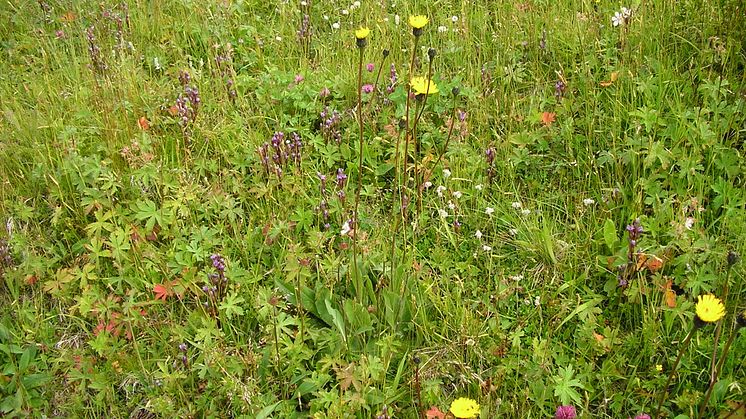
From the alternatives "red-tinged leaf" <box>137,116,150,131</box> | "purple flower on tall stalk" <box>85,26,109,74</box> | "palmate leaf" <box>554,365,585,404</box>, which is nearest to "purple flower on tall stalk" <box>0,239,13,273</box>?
"red-tinged leaf" <box>137,116,150,131</box>

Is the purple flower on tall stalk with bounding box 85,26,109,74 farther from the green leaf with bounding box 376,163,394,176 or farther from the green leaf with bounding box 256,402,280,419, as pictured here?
the green leaf with bounding box 256,402,280,419

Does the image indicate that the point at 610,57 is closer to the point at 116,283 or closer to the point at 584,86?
the point at 584,86

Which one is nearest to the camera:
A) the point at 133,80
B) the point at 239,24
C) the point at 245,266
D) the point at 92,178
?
the point at 245,266

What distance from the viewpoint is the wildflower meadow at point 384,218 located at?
7.87ft

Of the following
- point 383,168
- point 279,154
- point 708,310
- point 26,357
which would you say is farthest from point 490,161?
point 26,357

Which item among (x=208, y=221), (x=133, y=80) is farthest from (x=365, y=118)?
(x=133, y=80)

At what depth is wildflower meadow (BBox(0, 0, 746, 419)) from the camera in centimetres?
240

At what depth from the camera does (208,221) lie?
307 centimetres

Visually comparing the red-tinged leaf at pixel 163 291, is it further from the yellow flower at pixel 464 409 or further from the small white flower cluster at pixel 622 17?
the small white flower cluster at pixel 622 17

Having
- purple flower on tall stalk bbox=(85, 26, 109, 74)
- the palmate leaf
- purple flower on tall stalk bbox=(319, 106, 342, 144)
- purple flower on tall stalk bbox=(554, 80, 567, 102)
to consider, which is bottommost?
the palmate leaf

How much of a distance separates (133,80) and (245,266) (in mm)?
1495

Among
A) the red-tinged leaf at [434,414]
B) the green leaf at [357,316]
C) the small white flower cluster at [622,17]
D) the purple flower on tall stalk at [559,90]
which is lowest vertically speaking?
the red-tinged leaf at [434,414]

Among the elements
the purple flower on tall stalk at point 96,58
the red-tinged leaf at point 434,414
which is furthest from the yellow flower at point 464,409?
the purple flower on tall stalk at point 96,58

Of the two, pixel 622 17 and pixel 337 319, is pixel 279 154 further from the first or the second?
pixel 622 17
